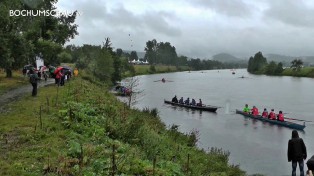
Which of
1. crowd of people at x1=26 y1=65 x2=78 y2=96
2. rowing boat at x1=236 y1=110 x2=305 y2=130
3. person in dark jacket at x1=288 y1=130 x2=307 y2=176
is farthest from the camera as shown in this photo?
rowing boat at x1=236 y1=110 x2=305 y2=130

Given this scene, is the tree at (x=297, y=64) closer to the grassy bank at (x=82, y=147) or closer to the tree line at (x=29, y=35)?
the tree line at (x=29, y=35)

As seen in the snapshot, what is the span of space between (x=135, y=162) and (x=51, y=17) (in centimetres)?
3921

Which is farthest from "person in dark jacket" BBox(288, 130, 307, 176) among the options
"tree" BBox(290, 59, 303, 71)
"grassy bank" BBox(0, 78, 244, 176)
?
"tree" BBox(290, 59, 303, 71)

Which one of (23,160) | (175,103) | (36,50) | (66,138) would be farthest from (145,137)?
(175,103)

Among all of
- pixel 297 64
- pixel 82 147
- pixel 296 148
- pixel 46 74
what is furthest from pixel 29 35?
pixel 297 64

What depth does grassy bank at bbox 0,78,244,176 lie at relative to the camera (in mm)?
11594

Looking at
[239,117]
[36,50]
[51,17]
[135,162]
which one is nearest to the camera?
[135,162]

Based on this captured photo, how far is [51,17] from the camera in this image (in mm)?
47281

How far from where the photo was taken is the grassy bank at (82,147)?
Result: 11.6 metres

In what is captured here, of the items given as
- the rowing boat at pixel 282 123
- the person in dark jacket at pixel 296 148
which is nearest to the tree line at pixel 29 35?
the person in dark jacket at pixel 296 148

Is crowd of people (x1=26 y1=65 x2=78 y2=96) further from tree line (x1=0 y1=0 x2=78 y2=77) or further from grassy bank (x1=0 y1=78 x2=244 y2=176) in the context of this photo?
grassy bank (x1=0 y1=78 x2=244 y2=176)

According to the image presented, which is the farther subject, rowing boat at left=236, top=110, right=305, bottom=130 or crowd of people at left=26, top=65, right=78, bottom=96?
rowing boat at left=236, top=110, right=305, bottom=130

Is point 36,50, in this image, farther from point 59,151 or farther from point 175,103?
point 59,151

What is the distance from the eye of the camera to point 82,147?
1326cm
